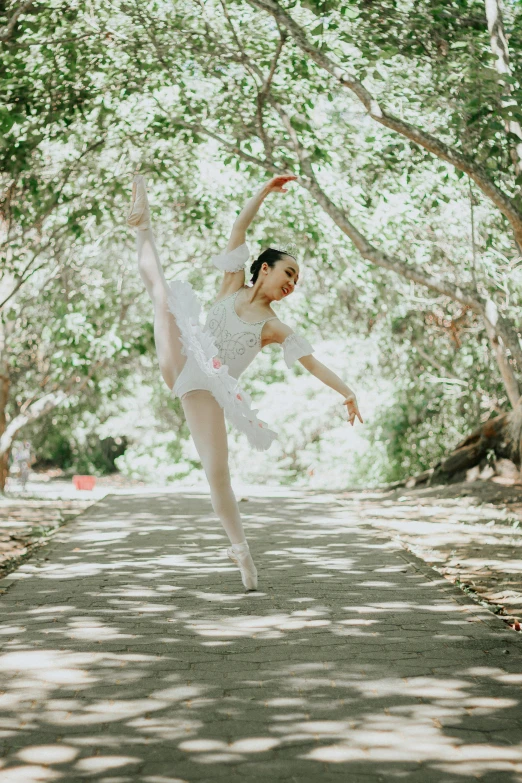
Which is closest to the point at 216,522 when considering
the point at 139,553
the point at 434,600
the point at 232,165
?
the point at 139,553

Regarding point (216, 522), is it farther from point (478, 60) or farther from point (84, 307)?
point (84, 307)

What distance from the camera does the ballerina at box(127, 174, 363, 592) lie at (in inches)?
259

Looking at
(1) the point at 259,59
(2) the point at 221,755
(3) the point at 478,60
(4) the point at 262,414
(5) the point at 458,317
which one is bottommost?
(2) the point at 221,755

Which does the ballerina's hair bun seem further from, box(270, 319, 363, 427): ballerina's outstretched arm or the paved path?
the paved path

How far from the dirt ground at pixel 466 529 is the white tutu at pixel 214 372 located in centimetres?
191

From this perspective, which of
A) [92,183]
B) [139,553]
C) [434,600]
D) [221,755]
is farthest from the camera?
[92,183]

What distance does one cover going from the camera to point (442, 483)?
1717cm

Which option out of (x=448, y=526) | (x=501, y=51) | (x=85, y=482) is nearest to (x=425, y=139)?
(x=501, y=51)

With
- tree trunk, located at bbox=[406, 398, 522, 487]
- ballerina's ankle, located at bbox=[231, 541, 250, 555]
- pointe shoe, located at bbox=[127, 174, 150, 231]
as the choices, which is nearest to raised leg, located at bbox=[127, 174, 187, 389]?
pointe shoe, located at bbox=[127, 174, 150, 231]

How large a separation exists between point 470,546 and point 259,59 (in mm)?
7385

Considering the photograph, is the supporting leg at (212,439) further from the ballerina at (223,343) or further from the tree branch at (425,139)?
the tree branch at (425,139)

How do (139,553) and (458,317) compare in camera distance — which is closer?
(139,553)

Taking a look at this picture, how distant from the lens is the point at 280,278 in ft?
22.3

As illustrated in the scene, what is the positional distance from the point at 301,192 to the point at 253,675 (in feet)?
40.7
